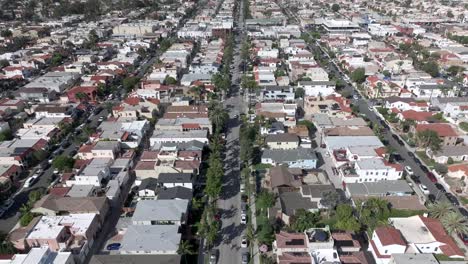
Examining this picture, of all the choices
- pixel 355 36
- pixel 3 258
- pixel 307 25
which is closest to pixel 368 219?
pixel 3 258

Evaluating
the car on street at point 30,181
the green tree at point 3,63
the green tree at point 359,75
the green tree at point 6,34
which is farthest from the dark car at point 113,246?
the green tree at point 6,34

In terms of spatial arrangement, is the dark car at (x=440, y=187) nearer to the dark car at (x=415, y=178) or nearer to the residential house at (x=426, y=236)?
the dark car at (x=415, y=178)

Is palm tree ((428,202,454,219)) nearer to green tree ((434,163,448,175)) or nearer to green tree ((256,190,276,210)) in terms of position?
green tree ((434,163,448,175))

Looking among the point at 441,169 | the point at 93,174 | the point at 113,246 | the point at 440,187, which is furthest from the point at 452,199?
the point at 93,174

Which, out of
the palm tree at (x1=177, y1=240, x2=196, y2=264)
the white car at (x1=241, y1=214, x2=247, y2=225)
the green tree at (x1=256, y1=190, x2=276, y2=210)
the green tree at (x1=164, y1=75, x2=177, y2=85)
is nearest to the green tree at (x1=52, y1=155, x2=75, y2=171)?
the palm tree at (x1=177, y1=240, x2=196, y2=264)

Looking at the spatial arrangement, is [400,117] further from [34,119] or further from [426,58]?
[34,119]


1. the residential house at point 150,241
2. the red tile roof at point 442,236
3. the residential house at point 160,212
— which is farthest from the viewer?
the residential house at point 160,212

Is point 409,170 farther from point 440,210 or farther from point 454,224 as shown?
point 454,224
